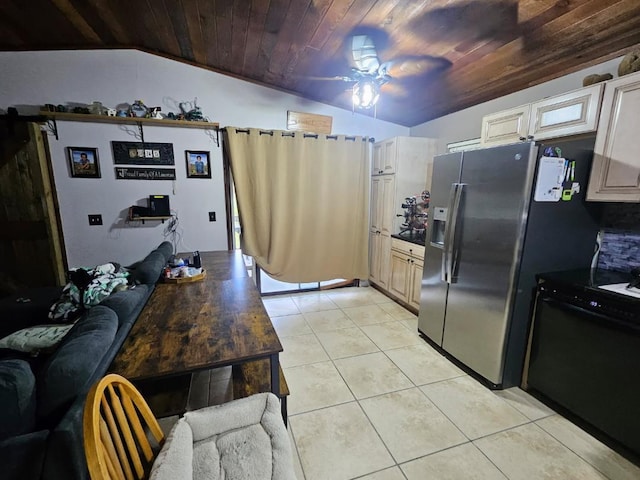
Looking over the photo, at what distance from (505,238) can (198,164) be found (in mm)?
3242

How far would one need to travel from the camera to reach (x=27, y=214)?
302 cm

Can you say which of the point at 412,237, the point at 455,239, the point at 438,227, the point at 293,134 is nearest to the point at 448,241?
the point at 455,239

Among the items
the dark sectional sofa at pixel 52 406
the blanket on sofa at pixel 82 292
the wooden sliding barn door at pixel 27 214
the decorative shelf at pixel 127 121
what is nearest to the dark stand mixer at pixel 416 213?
the decorative shelf at pixel 127 121

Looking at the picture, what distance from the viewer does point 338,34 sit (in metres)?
2.14

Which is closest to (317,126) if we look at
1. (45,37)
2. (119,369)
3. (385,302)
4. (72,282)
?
(385,302)

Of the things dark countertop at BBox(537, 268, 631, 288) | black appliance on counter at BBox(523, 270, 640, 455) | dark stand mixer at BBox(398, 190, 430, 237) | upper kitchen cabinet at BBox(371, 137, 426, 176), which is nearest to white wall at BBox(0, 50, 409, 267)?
upper kitchen cabinet at BBox(371, 137, 426, 176)

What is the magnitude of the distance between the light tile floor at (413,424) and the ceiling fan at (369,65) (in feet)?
7.31

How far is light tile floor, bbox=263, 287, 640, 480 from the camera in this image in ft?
5.07

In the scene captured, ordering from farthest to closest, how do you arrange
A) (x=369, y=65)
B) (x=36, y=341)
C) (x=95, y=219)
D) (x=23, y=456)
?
1. (x=95, y=219)
2. (x=369, y=65)
3. (x=36, y=341)
4. (x=23, y=456)

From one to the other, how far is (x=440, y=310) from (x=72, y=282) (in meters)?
2.90

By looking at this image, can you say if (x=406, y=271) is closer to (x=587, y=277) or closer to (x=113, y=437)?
(x=587, y=277)

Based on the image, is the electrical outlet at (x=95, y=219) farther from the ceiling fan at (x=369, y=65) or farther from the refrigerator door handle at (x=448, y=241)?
the refrigerator door handle at (x=448, y=241)

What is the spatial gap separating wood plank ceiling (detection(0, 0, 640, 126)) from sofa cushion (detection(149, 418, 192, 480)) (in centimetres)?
244

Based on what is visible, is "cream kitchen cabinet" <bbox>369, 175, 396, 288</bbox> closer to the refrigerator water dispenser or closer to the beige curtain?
the beige curtain
